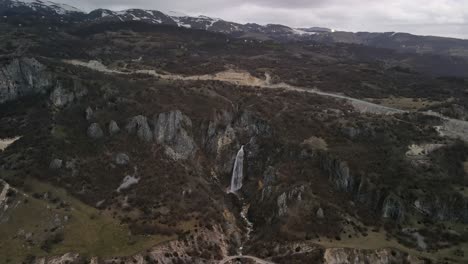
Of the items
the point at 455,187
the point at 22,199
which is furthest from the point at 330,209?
the point at 22,199

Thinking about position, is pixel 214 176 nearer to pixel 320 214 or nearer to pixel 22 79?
pixel 320 214

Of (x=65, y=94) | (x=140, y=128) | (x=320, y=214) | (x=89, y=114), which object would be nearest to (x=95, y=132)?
(x=89, y=114)

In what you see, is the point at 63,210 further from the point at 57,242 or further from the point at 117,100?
the point at 117,100

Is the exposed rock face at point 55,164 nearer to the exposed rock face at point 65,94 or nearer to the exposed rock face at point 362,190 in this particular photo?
the exposed rock face at point 65,94

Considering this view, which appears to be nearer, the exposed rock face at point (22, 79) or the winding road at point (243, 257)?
the winding road at point (243, 257)

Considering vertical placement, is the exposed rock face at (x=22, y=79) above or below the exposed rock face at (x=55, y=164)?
above

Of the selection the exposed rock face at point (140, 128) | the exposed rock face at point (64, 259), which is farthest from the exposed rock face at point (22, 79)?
the exposed rock face at point (64, 259)

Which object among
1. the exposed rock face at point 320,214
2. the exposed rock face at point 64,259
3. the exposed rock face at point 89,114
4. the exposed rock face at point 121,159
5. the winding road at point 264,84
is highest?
the winding road at point 264,84
